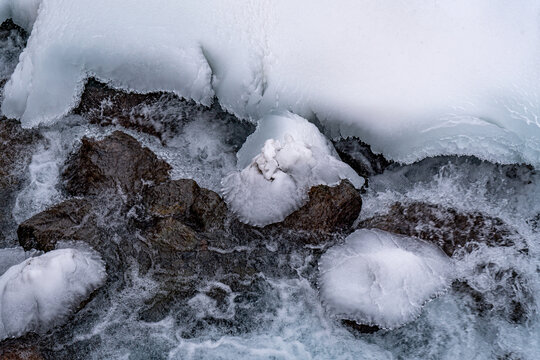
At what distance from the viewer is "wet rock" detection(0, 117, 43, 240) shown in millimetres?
3326

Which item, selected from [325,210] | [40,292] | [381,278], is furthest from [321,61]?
[40,292]

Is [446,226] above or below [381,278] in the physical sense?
above

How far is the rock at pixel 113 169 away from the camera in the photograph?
10.8 feet

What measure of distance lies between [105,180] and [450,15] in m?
2.41

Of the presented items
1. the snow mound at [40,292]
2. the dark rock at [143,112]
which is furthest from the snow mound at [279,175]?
the snow mound at [40,292]

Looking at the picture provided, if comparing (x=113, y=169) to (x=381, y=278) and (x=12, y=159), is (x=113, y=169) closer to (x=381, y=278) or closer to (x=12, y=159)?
(x=12, y=159)

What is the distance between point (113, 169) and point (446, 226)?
2.07 metres

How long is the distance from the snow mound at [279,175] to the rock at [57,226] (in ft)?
2.79

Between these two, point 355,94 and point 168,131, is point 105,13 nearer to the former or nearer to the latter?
point 168,131

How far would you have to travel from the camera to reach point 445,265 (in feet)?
10.1

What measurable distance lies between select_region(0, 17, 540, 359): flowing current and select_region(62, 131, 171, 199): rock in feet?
0.49

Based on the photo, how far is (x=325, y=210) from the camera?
124 inches

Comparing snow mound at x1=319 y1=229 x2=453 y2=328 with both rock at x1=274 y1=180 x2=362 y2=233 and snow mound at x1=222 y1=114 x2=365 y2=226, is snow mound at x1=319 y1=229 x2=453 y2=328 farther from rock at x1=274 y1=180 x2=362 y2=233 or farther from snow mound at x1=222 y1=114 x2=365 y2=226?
snow mound at x1=222 y1=114 x2=365 y2=226

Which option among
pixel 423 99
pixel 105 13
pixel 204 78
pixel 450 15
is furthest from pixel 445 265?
pixel 105 13
